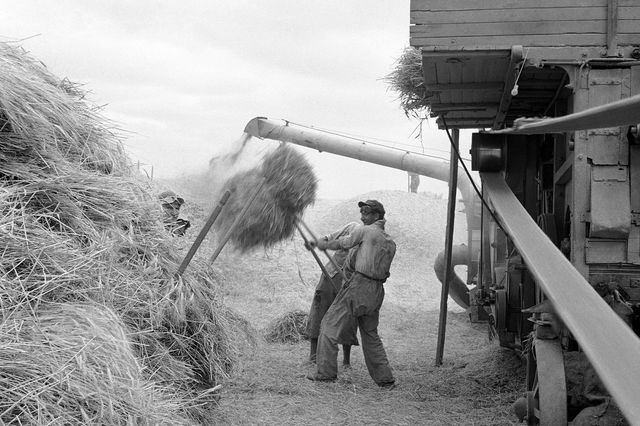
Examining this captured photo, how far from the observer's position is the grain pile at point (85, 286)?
3199 millimetres

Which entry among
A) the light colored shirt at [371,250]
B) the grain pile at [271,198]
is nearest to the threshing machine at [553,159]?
the light colored shirt at [371,250]

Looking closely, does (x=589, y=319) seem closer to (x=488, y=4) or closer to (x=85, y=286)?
(x=85, y=286)

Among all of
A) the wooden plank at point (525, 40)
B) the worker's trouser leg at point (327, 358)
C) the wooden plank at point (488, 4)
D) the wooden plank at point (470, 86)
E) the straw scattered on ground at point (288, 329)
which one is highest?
the wooden plank at point (488, 4)

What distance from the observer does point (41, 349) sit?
3.22 m

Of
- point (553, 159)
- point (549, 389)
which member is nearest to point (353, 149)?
point (553, 159)

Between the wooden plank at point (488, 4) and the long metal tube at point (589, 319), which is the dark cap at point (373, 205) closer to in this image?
the wooden plank at point (488, 4)

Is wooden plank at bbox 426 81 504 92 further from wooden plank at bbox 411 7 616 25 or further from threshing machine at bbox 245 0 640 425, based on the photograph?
wooden plank at bbox 411 7 616 25

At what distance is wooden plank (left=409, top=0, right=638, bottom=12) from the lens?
18.7 ft

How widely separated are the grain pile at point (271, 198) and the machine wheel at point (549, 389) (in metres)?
2.87

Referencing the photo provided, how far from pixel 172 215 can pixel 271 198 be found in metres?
1.02

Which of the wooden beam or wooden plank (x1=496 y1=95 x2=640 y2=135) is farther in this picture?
the wooden beam

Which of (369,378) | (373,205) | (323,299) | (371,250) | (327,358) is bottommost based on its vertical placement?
(369,378)

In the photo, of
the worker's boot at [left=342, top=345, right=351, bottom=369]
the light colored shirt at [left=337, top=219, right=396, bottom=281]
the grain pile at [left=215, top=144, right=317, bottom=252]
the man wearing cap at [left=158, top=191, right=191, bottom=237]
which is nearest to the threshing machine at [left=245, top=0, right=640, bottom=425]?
the light colored shirt at [left=337, top=219, right=396, bottom=281]

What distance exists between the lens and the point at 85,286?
12.5 ft
